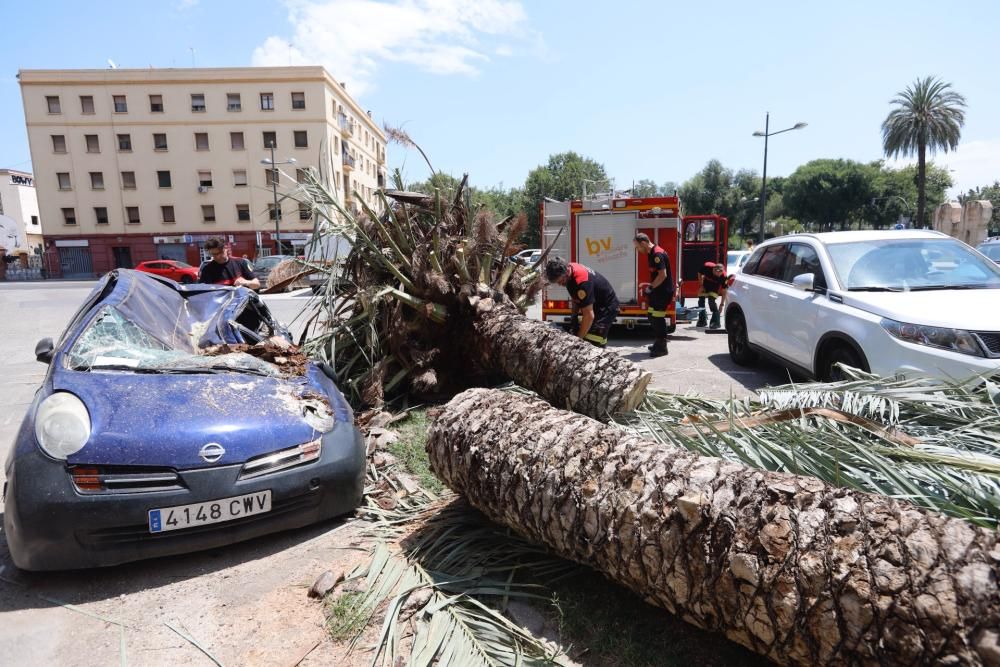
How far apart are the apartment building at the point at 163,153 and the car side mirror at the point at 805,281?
40047 millimetres

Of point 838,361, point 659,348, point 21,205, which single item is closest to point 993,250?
point 659,348

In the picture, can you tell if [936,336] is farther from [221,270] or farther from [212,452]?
[221,270]

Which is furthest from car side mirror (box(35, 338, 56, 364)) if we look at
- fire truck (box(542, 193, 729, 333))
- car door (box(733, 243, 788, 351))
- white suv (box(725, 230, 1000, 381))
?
fire truck (box(542, 193, 729, 333))

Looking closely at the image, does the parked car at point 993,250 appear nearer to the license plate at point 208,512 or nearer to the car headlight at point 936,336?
the car headlight at point 936,336

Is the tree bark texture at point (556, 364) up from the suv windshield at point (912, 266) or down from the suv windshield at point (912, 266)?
down

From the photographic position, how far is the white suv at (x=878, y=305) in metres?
4.26

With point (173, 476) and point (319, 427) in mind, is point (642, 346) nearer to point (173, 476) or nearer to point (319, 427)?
point (319, 427)

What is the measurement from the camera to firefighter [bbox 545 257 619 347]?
6.19 metres

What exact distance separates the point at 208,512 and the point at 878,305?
17.8 feet

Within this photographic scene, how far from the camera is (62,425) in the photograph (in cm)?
285

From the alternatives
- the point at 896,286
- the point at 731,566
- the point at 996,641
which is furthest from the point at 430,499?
the point at 896,286

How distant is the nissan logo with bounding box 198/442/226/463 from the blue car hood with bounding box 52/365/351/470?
0.02m

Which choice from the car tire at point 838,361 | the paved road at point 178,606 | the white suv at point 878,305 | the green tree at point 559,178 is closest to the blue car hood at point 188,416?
the paved road at point 178,606

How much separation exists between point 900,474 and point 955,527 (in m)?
0.67
